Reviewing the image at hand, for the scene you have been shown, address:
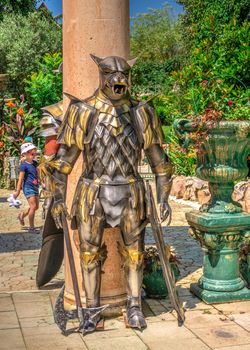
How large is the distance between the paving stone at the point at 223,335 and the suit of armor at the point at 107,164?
52 cm

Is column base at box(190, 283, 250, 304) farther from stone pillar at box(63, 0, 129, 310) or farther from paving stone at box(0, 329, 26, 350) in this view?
paving stone at box(0, 329, 26, 350)

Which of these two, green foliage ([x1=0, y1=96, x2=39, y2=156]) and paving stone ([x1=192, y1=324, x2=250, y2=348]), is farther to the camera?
green foliage ([x1=0, y1=96, x2=39, y2=156])

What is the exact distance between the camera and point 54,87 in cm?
1792

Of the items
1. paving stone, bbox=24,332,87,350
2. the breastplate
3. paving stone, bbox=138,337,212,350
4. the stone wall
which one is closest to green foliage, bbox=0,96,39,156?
the stone wall

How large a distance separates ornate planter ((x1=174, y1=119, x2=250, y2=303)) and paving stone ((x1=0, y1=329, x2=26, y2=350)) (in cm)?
183

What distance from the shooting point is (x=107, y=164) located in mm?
5051

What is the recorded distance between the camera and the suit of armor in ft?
16.5

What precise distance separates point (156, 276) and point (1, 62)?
26.4 meters

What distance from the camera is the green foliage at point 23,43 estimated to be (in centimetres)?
2947

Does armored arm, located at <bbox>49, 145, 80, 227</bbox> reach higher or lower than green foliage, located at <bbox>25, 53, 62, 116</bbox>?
lower

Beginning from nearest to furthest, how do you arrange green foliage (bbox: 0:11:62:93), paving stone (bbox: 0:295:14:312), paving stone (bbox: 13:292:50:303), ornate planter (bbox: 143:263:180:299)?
paving stone (bbox: 0:295:14:312), ornate planter (bbox: 143:263:180:299), paving stone (bbox: 13:292:50:303), green foliage (bbox: 0:11:62:93)

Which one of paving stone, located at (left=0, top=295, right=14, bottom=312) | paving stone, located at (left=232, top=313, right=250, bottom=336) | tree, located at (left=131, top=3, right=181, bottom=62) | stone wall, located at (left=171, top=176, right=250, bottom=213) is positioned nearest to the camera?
paving stone, located at (left=232, top=313, right=250, bottom=336)

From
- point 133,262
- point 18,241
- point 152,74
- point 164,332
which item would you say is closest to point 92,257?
point 133,262

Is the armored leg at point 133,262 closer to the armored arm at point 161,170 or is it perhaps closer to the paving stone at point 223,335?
the armored arm at point 161,170
